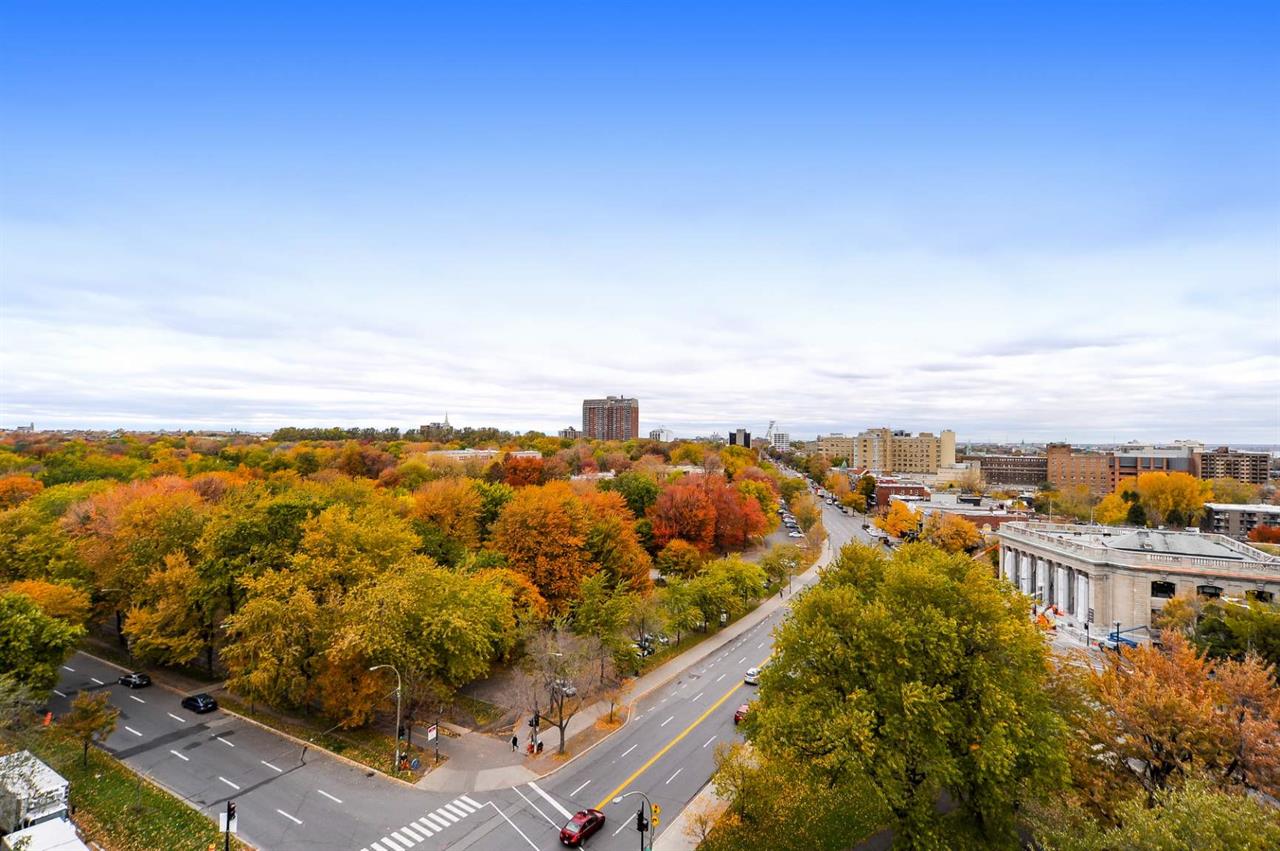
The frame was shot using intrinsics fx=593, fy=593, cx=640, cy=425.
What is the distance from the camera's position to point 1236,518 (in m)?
97.8

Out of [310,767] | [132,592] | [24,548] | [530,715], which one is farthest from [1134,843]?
[24,548]

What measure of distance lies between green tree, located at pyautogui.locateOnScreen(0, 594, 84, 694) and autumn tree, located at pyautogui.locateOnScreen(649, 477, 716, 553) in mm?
51572

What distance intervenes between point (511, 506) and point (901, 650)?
37580mm

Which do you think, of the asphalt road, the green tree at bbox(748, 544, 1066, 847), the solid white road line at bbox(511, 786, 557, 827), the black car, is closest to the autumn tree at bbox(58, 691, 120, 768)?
the asphalt road

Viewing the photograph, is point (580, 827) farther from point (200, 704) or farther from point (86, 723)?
point (200, 704)

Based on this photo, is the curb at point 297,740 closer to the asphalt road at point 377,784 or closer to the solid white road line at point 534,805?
the asphalt road at point 377,784

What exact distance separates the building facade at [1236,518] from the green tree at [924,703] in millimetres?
108183

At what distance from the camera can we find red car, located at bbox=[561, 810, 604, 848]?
23.4 m

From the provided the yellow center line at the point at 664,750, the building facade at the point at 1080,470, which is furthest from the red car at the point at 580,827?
the building facade at the point at 1080,470

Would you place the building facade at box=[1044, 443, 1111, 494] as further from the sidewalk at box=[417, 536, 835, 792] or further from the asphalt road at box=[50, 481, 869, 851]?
the asphalt road at box=[50, 481, 869, 851]

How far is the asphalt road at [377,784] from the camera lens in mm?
24047

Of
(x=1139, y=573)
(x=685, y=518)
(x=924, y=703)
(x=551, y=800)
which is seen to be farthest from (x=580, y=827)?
(x=685, y=518)

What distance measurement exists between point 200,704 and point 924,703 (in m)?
38.6

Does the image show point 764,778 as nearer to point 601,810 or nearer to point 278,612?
point 601,810
